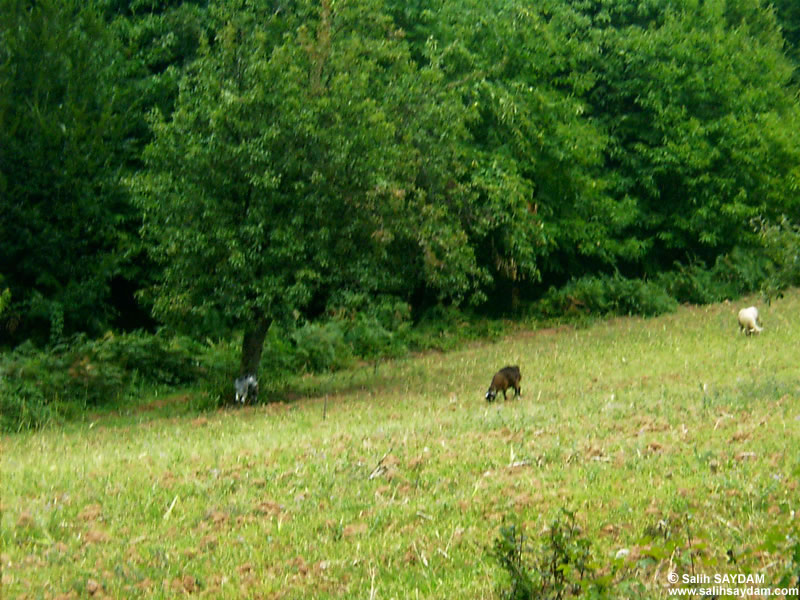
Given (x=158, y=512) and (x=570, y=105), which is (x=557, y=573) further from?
(x=570, y=105)

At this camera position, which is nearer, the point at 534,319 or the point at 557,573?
the point at 557,573

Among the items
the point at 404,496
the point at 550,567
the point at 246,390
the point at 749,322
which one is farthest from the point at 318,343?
the point at 550,567

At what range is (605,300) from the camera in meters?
32.2

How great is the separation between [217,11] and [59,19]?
26.6 feet

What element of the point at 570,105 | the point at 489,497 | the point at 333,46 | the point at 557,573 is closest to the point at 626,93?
the point at 570,105

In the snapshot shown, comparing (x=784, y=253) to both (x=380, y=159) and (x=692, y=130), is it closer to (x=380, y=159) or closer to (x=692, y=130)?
(x=380, y=159)

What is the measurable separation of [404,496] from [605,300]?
934 inches

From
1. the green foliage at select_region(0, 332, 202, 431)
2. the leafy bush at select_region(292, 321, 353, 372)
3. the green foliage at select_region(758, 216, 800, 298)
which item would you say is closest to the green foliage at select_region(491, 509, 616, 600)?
the green foliage at select_region(758, 216, 800, 298)

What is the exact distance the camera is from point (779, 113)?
123 feet

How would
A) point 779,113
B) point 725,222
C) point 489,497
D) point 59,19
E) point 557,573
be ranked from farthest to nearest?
point 779,113 → point 725,222 → point 59,19 → point 489,497 → point 557,573

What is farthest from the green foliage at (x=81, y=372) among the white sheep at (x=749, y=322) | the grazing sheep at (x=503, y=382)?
the white sheep at (x=749, y=322)

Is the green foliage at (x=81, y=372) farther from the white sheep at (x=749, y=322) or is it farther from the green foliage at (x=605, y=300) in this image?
the white sheep at (x=749, y=322)

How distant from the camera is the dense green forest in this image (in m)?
18.3

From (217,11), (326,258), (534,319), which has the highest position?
(217,11)
